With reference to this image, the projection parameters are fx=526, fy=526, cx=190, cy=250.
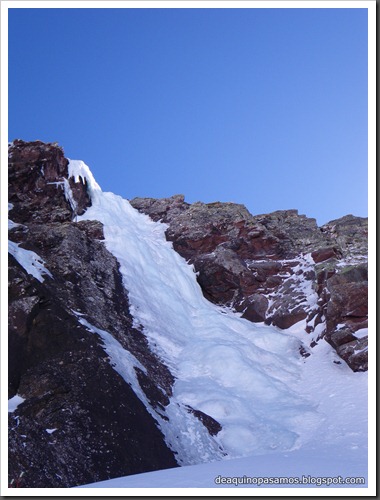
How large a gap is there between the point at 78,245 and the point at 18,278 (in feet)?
25.8

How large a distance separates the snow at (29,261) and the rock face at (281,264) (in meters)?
13.5

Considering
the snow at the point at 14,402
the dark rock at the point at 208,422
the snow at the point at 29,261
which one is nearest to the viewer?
the snow at the point at 14,402

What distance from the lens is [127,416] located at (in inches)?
612

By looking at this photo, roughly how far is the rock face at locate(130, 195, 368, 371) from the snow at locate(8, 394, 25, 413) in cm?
1437

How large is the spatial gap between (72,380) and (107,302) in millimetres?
7521

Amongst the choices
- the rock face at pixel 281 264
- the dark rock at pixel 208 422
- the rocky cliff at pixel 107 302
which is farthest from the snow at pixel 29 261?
the rock face at pixel 281 264

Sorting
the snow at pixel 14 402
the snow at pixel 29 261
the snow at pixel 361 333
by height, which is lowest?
the snow at pixel 14 402

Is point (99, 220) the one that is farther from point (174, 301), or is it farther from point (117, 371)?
point (117, 371)

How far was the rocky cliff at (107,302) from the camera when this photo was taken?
1398 cm

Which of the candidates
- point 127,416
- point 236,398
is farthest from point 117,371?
point 236,398

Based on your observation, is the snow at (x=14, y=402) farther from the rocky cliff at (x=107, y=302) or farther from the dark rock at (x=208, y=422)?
the dark rock at (x=208, y=422)

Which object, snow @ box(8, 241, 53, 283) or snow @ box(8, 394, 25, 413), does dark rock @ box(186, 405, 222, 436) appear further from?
snow @ box(8, 241, 53, 283)

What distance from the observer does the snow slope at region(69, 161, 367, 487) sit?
17.2 m

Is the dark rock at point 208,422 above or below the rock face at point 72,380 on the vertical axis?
below
